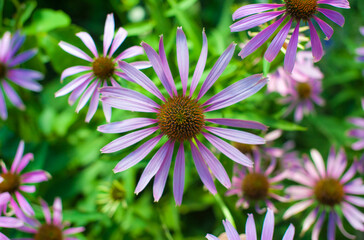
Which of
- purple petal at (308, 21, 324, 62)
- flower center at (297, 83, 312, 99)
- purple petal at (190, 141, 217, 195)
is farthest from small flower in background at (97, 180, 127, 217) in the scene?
flower center at (297, 83, 312, 99)

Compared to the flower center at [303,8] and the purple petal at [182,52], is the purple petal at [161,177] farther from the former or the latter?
the flower center at [303,8]

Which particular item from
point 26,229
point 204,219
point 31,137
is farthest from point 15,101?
point 204,219

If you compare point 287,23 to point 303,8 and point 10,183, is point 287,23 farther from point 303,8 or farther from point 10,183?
point 10,183

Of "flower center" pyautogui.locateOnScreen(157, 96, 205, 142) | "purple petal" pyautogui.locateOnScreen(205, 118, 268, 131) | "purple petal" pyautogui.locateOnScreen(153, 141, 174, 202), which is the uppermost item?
"flower center" pyautogui.locateOnScreen(157, 96, 205, 142)

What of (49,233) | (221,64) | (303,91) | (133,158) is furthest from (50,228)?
(303,91)

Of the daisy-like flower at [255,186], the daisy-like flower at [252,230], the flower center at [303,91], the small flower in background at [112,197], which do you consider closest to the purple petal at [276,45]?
the daisy-like flower at [252,230]

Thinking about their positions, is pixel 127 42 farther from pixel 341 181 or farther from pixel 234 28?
pixel 341 181

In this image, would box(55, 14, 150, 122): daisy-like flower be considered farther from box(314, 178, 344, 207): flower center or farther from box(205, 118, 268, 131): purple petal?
box(314, 178, 344, 207): flower center
